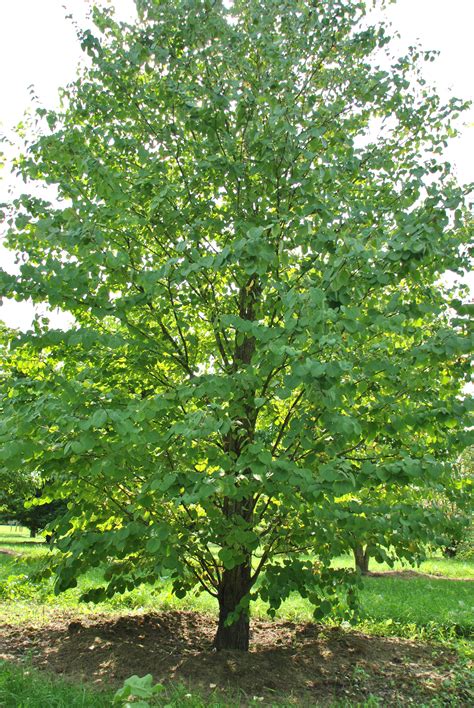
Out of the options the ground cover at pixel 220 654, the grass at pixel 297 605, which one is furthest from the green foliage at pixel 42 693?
the grass at pixel 297 605

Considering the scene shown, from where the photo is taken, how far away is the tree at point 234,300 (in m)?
3.03

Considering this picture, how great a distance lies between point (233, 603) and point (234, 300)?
2.48 m

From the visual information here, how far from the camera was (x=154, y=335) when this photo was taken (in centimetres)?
421

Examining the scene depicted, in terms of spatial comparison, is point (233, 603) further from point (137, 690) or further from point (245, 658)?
point (137, 690)

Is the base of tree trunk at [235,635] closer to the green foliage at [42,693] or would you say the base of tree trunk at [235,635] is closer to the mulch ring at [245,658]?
the mulch ring at [245,658]

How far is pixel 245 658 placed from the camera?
4.14 m

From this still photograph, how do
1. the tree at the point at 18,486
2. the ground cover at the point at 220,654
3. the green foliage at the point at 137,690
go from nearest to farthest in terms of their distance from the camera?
the green foliage at the point at 137,690 < the ground cover at the point at 220,654 < the tree at the point at 18,486

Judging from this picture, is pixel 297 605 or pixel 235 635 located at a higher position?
pixel 235 635

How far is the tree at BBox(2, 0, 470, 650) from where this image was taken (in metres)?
3.03

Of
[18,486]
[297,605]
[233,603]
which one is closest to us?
[233,603]

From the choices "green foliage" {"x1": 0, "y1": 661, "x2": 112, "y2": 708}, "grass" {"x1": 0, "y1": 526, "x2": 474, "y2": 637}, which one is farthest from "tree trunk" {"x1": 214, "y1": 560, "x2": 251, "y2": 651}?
"green foliage" {"x1": 0, "y1": 661, "x2": 112, "y2": 708}

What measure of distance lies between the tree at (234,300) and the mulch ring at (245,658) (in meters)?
0.44

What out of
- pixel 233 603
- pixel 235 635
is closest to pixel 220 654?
pixel 235 635

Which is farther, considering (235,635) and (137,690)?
(235,635)
